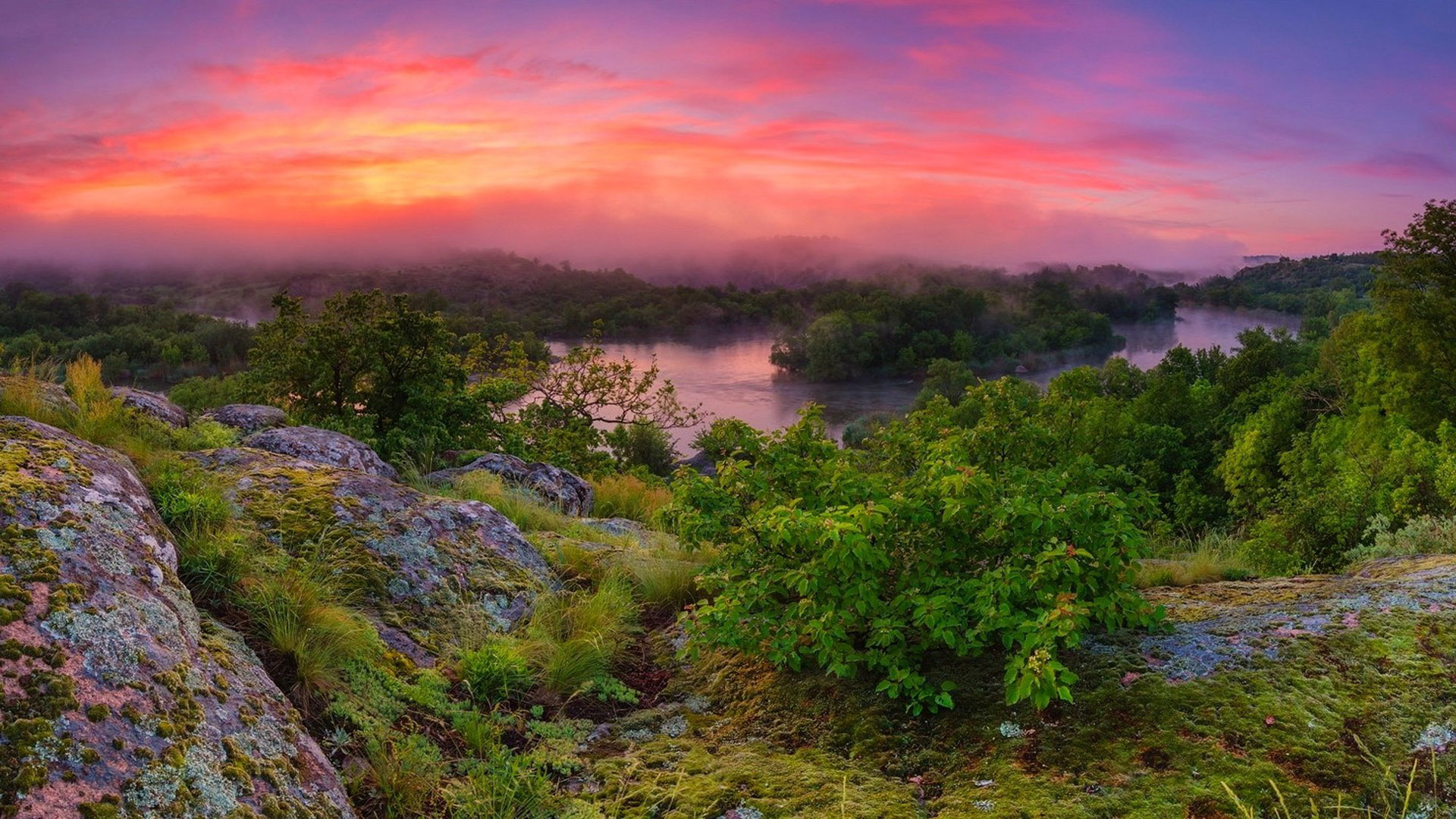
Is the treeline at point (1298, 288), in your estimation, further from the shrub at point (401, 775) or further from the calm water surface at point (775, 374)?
the shrub at point (401, 775)

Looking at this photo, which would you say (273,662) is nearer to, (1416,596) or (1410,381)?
(1416,596)

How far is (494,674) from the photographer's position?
4.88 metres

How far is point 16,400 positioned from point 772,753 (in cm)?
584

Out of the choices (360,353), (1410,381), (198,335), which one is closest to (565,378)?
(360,353)

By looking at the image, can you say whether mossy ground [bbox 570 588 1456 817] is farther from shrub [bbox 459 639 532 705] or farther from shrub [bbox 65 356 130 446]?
shrub [bbox 65 356 130 446]

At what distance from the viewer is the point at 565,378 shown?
3297 centimetres

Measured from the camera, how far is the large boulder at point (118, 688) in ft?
9.02

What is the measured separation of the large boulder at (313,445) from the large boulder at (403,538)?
2518 mm

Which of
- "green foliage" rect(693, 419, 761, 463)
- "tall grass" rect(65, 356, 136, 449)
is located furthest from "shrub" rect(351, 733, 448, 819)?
"tall grass" rect(65, 356, 136, 449)

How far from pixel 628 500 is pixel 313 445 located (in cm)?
571

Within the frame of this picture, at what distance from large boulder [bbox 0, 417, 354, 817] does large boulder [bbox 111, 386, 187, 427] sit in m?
3.62

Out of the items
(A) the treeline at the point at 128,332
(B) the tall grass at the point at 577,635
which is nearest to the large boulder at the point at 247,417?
(B) the tall grass at the point at 577,635

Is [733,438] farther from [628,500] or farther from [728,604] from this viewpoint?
[628,500]

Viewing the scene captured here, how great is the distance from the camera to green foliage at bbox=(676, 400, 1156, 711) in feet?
14.2
